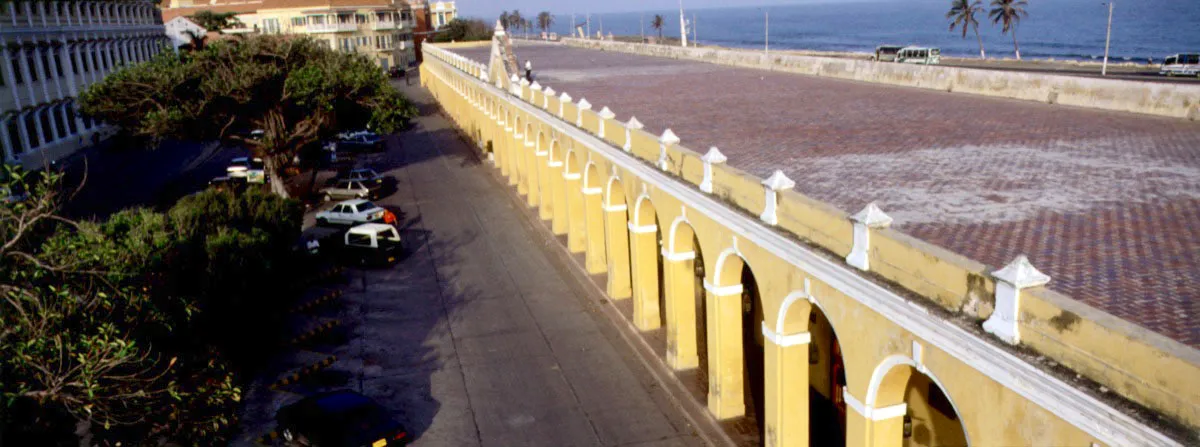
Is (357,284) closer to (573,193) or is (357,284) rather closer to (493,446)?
(573,193)

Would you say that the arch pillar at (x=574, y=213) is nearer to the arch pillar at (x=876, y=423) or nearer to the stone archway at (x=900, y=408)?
the stone archway at (x=900, y=408)

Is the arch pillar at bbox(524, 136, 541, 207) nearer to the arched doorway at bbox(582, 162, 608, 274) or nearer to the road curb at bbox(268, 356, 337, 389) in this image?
the arched doorway at bbox(582, 162, 608, 274)

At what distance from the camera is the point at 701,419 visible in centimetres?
1645

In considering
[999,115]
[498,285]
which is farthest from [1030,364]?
[498,285]

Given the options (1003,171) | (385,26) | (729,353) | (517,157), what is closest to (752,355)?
(729,353)

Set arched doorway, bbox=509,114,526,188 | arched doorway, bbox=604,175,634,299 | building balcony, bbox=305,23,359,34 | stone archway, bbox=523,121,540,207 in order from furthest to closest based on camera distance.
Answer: building balcony, bbox=305,23,359,34 → arched doorway, bbox=509,114,526,188 → stone archway, bbox=523,121,540,207 → arched doorway, bbox=604,175,634,299

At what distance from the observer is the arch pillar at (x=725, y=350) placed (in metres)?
15.5

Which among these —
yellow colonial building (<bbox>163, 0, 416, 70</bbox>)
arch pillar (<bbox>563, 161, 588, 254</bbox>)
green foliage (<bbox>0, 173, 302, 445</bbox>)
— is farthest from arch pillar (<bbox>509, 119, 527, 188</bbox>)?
yellow colonial building (<bbox>163, 0, 416, 70</bbox>)

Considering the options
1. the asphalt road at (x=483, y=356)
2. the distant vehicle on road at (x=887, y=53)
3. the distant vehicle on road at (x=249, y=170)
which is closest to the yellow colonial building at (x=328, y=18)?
the distant vehicle on road at (x=249, y=170)

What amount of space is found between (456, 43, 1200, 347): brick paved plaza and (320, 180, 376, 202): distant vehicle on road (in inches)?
529

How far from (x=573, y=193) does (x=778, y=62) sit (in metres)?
16.7

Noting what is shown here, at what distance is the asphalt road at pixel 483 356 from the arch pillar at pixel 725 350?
914mm

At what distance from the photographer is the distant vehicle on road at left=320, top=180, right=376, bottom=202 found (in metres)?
38.2

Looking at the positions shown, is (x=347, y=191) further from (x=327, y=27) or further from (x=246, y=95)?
(x=327, y=27)
